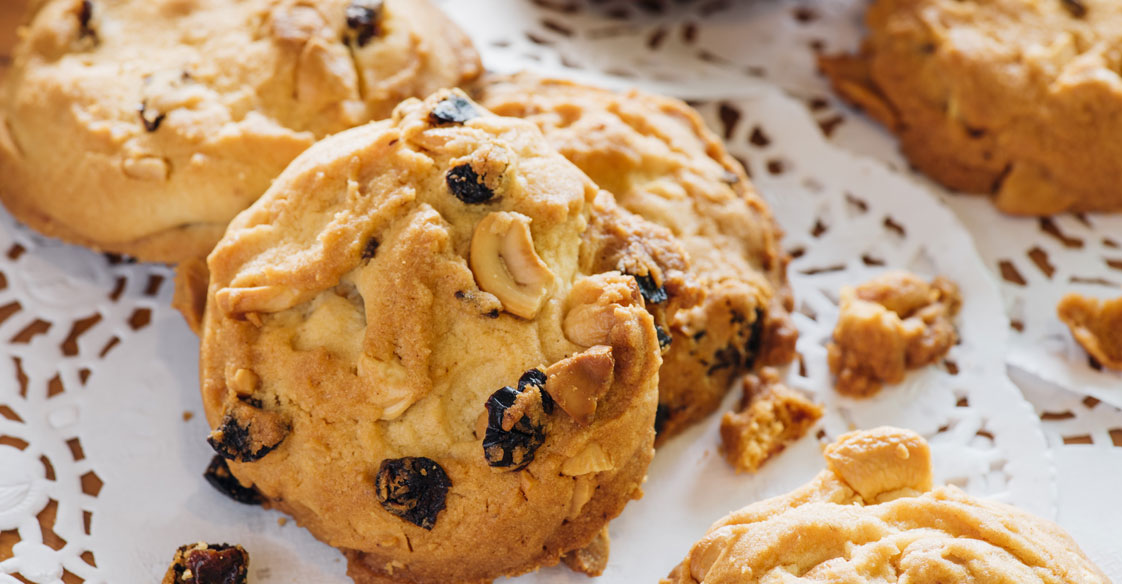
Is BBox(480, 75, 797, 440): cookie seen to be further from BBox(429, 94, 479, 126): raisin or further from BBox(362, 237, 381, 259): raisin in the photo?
BBox(362, 237, 381, 259): raisin

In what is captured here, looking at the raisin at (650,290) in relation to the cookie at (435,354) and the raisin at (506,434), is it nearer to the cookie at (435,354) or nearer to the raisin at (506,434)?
the cookie at (435,354)

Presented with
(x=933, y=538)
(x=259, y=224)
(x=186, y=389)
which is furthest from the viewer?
(x=186, y=389)

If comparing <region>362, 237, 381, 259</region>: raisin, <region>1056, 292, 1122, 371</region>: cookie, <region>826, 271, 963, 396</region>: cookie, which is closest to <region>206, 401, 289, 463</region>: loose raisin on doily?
<region>362, 237, 381, 259</region>: raisin

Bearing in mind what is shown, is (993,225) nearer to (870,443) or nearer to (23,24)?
(870,443)

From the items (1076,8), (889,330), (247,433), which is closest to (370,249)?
(247,433)

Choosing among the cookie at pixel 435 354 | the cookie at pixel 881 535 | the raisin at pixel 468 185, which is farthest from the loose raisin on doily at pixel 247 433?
the cookie at pixel 881 535

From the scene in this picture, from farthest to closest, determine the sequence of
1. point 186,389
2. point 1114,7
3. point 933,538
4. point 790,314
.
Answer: point 1114,7
point 790,314
point 186,389
point 933,538

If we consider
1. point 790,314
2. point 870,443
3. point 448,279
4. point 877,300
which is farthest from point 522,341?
point 877,300
